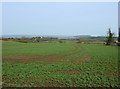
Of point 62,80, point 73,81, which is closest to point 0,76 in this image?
point 62,80

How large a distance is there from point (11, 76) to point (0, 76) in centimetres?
80

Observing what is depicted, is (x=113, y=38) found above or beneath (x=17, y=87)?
above

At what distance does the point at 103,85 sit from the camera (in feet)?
19.3

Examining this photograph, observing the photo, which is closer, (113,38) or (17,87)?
(17,87)

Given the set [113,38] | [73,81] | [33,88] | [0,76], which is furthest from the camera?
[113,38]

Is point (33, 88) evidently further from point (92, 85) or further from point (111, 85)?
point (111, 85)

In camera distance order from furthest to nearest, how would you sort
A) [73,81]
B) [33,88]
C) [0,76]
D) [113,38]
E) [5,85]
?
[113,38] → [0,76] → [73,81] → [5,85] → [33,88]

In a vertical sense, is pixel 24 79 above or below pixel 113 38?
below

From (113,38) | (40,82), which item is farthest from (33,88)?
(113,38)

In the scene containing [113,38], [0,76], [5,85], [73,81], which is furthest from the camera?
[113,38]

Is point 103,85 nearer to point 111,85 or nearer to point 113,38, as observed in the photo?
point 111,85

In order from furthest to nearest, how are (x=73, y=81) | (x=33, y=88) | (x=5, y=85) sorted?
(x=73, y=81)
(x=5, y=85)
(x=33, y=88)

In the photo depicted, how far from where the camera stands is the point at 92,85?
5840mm

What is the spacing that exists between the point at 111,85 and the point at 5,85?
647 centimetres
